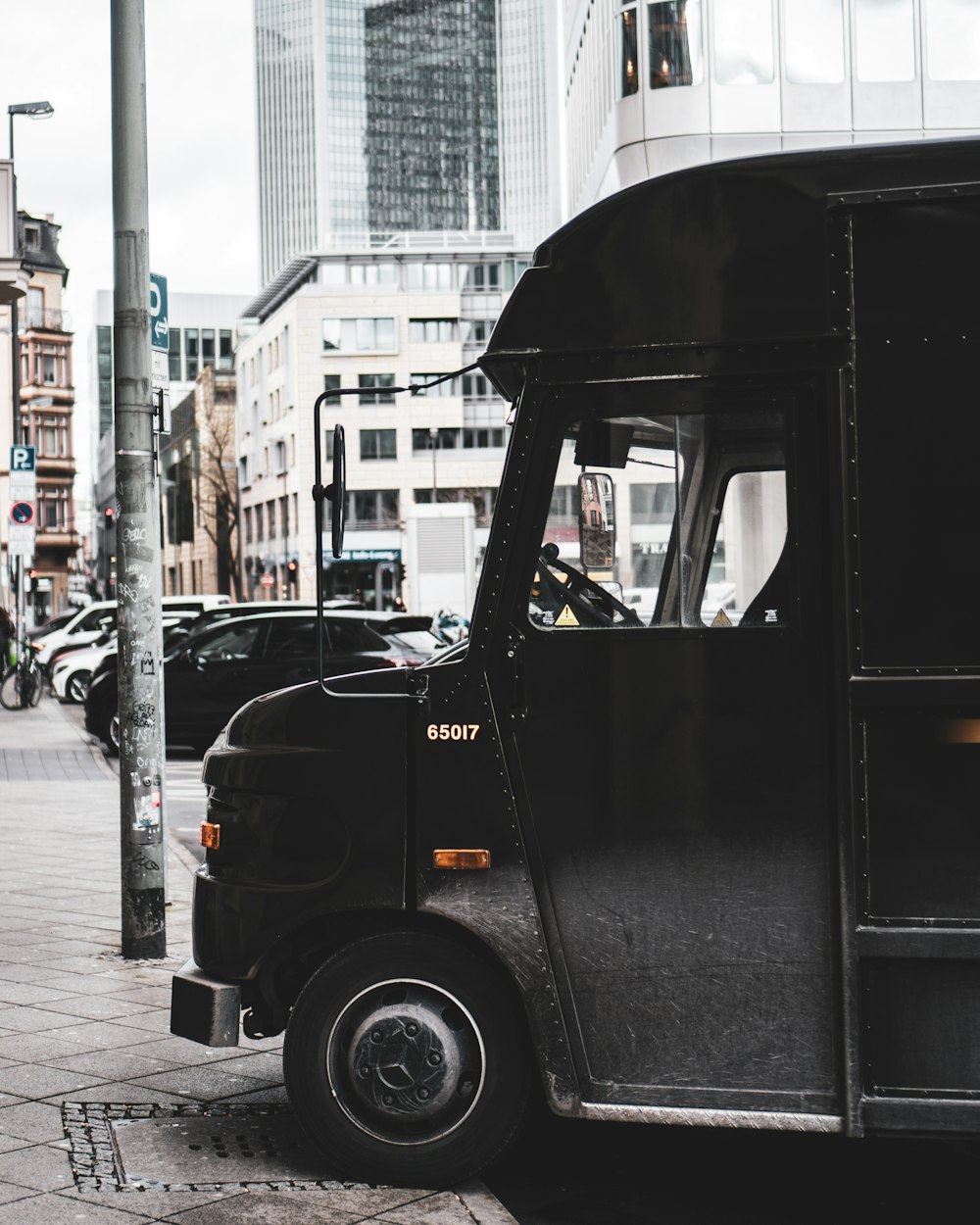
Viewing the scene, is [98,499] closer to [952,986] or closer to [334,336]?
[334,336]

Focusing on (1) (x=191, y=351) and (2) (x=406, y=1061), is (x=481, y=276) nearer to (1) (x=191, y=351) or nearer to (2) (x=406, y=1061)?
(1) (x=191, y=351)

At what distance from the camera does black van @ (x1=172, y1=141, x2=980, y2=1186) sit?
4.27m

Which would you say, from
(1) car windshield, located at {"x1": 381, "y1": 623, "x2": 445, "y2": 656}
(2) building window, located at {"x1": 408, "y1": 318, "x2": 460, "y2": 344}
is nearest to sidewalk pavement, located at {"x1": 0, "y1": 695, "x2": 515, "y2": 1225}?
(1) car windshield, located at {"x1": 381, "y1": 623, "x2": 445, "y2": 656}

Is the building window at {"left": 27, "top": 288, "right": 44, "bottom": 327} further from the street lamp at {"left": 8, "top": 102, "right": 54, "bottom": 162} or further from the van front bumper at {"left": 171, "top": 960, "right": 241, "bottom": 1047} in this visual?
the van front bumper at {"left": 171, "top": 960, "right": 241, "bottom": 1047}

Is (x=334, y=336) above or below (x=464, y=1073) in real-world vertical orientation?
Result: above

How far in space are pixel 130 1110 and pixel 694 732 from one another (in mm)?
2367

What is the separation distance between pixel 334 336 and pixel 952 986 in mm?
84090

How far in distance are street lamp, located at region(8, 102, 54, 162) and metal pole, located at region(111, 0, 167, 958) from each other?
28990 mm

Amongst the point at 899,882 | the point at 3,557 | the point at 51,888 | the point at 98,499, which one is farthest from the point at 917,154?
the point at 98,499

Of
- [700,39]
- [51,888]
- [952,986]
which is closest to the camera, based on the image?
[952,986]

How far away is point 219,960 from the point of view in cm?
485

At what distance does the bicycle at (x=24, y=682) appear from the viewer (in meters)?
28.2

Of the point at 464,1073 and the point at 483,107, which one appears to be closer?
the point at 464,1073

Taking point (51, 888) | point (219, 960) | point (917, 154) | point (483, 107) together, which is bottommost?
point (51, 888)
